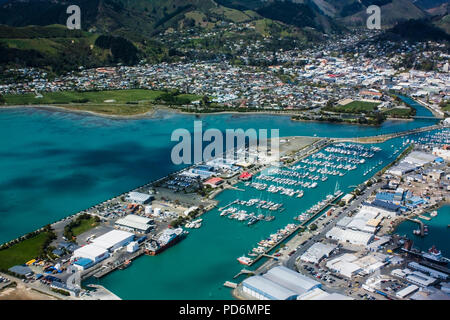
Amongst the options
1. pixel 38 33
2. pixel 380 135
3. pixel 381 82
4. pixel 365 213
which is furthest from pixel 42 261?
pixel 38 33

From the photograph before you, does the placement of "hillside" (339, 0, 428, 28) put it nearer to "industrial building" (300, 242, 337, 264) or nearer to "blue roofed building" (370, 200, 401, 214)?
"blue roofed building" (370, 200, 401, 214)

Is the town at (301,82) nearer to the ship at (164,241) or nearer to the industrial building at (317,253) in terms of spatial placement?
the industrial building at (317,253)

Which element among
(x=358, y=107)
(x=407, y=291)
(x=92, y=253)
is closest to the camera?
(x=407, y=291)

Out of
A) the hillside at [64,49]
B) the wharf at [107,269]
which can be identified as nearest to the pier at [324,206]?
the wharf at [107,269]

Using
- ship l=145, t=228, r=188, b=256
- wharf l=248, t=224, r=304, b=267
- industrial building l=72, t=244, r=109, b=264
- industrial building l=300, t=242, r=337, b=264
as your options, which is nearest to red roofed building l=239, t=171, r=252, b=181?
wharf l=248, t=224, r=304, b=267

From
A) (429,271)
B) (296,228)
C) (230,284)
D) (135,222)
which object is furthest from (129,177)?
(429,271)

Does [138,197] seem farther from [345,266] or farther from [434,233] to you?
[434,233]

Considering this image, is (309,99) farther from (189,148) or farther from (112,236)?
(112,236)
